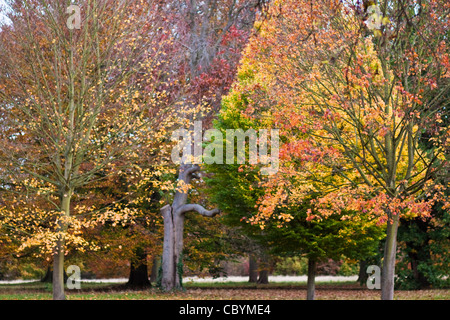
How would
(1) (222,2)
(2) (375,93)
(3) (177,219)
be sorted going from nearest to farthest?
(2) (375,93), (3) (177,219), (1) (222,2)

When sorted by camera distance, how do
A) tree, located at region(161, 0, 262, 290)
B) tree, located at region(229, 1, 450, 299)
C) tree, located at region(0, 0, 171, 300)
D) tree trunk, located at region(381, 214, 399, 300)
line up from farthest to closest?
tree, located at region(161, 0, 262, 290)
tree, located at region(0, 0, 171, 300)
tree trunk, located at region(381, 214, 399, 300)
tree, located at region(229, 1, 450, 299)

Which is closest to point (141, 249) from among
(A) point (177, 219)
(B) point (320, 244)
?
(A) point (177, 219)

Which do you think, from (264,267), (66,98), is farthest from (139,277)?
(66,98)

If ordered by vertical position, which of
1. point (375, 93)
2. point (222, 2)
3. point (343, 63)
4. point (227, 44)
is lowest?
point (375, 93)

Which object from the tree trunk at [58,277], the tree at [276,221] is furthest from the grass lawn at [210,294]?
the tree at [276,221]

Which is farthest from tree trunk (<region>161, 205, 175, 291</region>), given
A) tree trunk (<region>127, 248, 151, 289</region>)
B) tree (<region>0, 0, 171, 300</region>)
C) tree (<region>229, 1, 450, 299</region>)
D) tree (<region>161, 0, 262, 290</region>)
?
tree (<region>229, 1, 450, 299</region>)

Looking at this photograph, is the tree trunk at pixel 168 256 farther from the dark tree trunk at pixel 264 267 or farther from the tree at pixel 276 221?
the dark tree trunk at pixel 264 267

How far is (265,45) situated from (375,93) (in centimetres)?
341

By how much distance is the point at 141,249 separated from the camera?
80.9 feet

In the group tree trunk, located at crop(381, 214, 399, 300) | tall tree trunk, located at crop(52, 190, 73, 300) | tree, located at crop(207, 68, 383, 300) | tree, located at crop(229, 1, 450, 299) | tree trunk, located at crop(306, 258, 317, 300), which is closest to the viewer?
tree, located at crop(229, 1, 450, 299)

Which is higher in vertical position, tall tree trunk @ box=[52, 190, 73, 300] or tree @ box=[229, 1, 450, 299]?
tree @ box=[229, 1, 450, 299]

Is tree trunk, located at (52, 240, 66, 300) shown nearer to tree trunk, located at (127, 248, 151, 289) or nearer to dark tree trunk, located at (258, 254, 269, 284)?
tree trunk, located at (127, 248, 151, 289)
